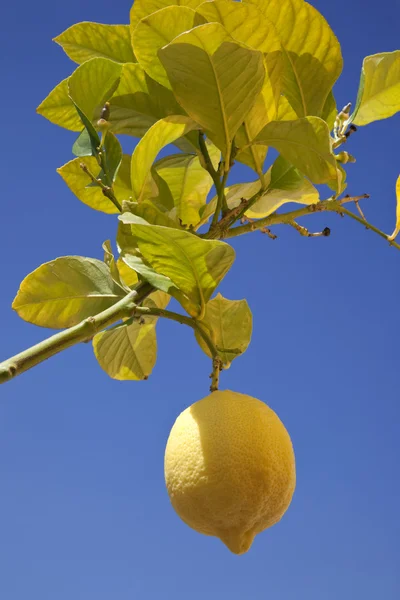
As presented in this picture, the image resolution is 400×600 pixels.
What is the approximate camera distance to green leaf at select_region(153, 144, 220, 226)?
45.3 inches

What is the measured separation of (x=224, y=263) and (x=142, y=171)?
6.9 inches

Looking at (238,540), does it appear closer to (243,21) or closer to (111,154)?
(111,154)

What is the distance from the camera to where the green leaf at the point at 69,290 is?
973mm

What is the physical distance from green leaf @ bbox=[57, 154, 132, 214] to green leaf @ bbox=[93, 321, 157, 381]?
226 millimetres

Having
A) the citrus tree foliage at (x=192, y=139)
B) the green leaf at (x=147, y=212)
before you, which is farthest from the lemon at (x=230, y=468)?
the green leaf at (x=147, y=212)

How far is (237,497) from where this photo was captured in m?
0.81

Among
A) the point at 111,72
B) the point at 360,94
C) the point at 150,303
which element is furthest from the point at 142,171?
the point at 360,94

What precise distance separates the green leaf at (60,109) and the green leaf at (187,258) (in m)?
0.36

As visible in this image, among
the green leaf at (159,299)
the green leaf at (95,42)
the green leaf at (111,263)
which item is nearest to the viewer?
the green leaf at (111,263)

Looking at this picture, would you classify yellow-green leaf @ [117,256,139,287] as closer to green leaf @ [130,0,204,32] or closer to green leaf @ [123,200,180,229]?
green leaf @ [123,200,180,229]

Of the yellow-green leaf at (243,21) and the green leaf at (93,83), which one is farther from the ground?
the yellow-green leaf at (243,21)

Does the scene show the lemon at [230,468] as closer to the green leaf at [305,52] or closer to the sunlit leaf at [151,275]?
the sunlit leaf at [151,275]

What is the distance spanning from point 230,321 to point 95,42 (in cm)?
52

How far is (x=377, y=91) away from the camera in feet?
3.54
